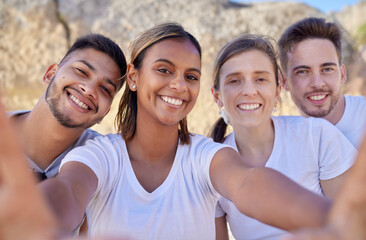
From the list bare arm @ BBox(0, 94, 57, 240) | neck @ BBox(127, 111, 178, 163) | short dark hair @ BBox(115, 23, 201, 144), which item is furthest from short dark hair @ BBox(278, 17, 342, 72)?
bare arm @ BBox(0, 94, 57, 240)

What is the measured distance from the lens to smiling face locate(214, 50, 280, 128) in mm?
1792

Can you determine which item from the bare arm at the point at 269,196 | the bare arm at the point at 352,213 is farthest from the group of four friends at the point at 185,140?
the bare arm at the point at 352,213

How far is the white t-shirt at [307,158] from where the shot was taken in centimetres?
170

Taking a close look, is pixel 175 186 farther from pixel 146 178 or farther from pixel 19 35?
pixel 19 35

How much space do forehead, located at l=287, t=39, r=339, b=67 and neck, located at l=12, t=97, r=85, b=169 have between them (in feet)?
4.58

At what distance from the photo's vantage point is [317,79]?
209cm

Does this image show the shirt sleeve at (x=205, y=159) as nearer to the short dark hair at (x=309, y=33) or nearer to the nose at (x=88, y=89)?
the nose at (x=88, y=89)

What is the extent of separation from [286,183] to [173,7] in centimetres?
625

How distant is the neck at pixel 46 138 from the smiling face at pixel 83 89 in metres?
0.06

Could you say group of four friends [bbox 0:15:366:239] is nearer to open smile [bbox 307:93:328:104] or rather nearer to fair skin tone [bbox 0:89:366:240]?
open smile [bbox 307:93:328:104]

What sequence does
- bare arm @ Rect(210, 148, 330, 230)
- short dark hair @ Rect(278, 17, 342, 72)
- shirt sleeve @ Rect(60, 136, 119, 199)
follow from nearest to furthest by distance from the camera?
bare arm @ Rect(210, 148, 330, 230)
shirt sleeve @ Rect(60, 136, 119, 199)
short dark hair @ Rect(278, 17, 342, 72)

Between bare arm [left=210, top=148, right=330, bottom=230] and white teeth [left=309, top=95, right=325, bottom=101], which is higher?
white teeth [left=309, top=95, right=325, bottom=101]

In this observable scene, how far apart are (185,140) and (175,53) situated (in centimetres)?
40

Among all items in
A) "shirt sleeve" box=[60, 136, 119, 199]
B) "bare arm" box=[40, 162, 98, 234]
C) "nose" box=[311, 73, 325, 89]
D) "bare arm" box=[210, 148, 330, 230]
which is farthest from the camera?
"nose" box=[311, 73, 325, 89]
